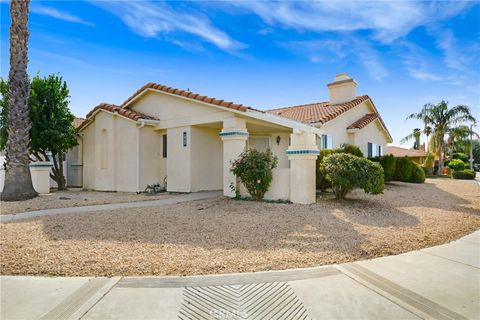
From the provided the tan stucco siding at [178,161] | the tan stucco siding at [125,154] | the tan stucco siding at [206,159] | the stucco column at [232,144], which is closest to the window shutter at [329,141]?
the tan stucco siding at [206,159]

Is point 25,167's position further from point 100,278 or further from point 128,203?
point 100,278

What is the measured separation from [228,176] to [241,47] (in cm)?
606

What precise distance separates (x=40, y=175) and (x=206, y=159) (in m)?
7.73

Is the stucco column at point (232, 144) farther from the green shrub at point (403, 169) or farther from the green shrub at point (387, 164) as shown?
the green shrub at point (403, 169)

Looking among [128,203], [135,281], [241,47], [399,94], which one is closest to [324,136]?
[399,94]

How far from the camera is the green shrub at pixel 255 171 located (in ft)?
32.6

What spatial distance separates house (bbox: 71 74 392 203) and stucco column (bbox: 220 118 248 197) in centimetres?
4

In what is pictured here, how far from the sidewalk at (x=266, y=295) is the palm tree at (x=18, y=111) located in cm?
944

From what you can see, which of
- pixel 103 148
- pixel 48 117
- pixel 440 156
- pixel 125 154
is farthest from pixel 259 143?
pixel 440 156

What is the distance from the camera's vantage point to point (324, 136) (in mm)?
16094

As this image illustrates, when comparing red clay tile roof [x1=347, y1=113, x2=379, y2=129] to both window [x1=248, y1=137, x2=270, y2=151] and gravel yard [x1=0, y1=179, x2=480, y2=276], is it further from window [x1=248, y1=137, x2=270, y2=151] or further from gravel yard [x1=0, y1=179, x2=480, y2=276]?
gravel yard [x1=0, y1=179, x2=480, y2=276]

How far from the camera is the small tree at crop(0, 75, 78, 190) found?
13.7 meters

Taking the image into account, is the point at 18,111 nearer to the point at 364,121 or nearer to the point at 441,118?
the point at 364,121

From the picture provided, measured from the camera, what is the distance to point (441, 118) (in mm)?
33875
